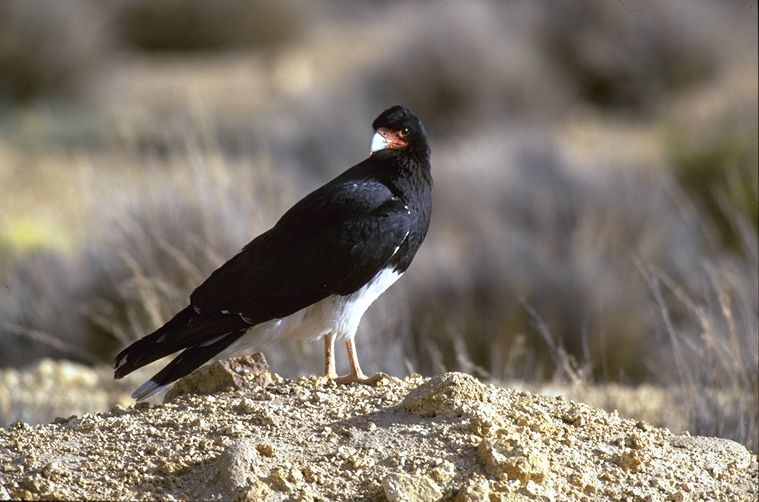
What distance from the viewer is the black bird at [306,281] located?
487 cm

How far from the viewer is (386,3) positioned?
2933 cm

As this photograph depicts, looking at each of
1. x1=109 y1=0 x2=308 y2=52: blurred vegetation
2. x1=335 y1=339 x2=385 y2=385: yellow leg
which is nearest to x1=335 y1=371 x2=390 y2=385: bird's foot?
x1=335 y1=339 x2=385 y2=385: yellow leg

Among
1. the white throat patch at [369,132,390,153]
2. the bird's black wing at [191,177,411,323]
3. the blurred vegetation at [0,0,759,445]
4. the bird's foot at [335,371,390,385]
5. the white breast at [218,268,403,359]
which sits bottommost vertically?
the blurred vegetation at [0,0,759,445]

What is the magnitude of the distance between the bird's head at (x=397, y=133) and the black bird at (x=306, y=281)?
0.63 feet

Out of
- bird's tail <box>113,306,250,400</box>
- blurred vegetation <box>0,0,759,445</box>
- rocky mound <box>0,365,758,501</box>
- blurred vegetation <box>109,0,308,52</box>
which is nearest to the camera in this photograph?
rocky mound <box>0,365,758,501</box>

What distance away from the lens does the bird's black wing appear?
4887 millimetres

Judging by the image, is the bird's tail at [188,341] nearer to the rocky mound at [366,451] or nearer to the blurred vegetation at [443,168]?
the rocky mound at [366,451]

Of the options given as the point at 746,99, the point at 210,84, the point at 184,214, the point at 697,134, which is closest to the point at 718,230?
the point at 697,134

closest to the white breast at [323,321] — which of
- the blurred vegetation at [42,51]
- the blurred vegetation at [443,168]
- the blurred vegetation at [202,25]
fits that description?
the blurred vegetation at [443,168]

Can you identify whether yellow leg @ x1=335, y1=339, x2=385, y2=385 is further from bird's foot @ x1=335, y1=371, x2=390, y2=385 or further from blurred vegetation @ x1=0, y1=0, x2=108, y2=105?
blurred vegetation @ x1=0, y1=0, x2=108, y2=105

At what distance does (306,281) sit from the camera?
4.89 meters

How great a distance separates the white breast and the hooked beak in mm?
534

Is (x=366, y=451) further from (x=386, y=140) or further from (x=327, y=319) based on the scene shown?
(x=386, y=140)

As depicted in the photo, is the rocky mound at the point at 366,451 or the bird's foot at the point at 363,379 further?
the bird's foot at the point at 363,379
